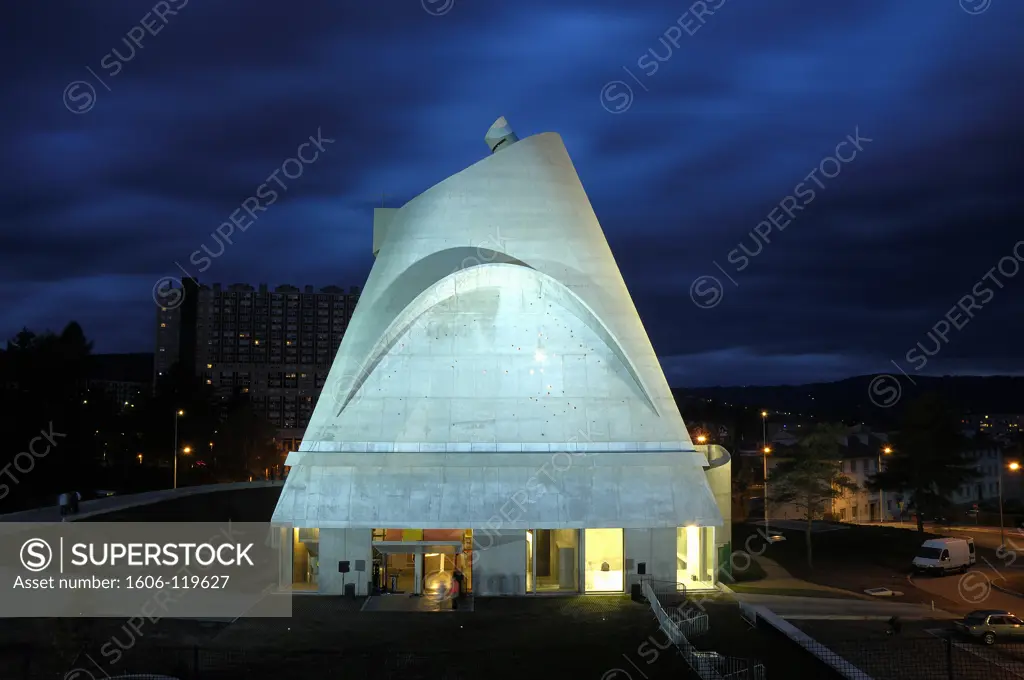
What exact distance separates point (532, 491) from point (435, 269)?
29.8 feet

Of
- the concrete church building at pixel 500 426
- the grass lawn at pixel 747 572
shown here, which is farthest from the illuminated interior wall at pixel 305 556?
the grass lawn at pixel 747 572

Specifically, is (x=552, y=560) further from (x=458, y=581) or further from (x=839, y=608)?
(x=839, y=608)

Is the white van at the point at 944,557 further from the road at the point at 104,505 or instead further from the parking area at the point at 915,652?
the road at the point at 104,505

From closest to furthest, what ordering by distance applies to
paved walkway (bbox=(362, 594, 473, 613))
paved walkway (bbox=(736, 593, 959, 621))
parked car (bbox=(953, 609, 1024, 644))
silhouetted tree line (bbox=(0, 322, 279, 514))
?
parked car (bbox=(953, 609, 1024, 644)), paved walkway (bbox=(736, 593, 959, 621)), paved walkway (bbox=(362, 594, 473, 613)), silhouetted tree line (bbox=(0, 322, 279, 514))

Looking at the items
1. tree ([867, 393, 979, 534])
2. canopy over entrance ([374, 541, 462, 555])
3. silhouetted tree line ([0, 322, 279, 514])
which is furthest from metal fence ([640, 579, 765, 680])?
silhouetted tree line ([0, 322, 279, 514])

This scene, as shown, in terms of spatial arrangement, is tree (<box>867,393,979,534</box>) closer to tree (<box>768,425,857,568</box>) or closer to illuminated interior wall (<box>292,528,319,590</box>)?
tree (<box>768,425,857,568</box>)

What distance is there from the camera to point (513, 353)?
30.1 m

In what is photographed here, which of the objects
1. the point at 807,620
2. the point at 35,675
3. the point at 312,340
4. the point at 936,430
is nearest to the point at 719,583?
the point at 807,620

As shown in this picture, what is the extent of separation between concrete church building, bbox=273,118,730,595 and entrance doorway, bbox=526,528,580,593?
0.23 feet

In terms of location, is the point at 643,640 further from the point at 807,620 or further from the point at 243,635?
the point at 243,635

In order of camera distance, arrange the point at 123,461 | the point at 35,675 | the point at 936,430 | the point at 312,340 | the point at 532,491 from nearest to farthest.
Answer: the point at 35,675 → the point at 532,491 → the point at 936,430 → the point at 123,461 → the point at 312,340

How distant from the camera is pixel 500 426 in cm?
2916

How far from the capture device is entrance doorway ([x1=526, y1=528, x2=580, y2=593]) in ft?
92.8

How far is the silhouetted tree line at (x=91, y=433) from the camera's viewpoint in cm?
4844
